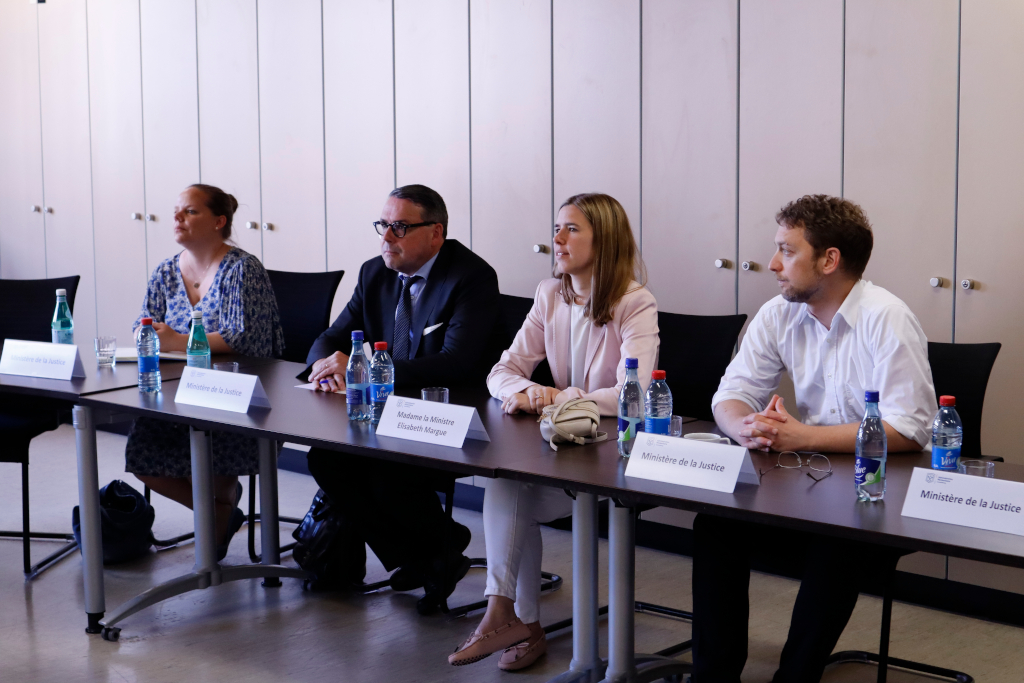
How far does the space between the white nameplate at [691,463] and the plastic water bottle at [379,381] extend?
741 millimetres

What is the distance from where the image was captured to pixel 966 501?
5.59ft

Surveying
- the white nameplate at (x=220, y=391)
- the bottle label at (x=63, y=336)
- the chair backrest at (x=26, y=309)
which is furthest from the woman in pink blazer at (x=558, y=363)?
the chair backrest at (x=26, y=309)

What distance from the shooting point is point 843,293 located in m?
2.48

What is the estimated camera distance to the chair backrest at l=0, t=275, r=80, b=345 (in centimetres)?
415

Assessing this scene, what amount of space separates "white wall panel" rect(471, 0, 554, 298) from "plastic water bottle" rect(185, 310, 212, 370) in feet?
4.72

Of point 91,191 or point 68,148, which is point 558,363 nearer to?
point 91,191

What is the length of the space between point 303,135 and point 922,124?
2.87 metres

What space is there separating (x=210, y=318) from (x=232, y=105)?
1907 millimetres

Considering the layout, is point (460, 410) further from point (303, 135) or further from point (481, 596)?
point (303, 135)

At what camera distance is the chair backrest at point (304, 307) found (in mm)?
3988

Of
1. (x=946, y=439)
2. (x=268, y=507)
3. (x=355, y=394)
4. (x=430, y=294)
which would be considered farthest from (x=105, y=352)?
(x=946, y=439)

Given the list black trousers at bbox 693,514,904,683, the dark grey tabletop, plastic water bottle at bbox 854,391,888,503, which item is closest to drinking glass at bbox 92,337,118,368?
the dark grey tabletop

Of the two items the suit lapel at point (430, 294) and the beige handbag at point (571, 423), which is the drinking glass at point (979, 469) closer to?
the beige handbag at point (571, 423)

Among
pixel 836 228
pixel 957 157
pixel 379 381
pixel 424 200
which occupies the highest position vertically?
pixel 957 157
